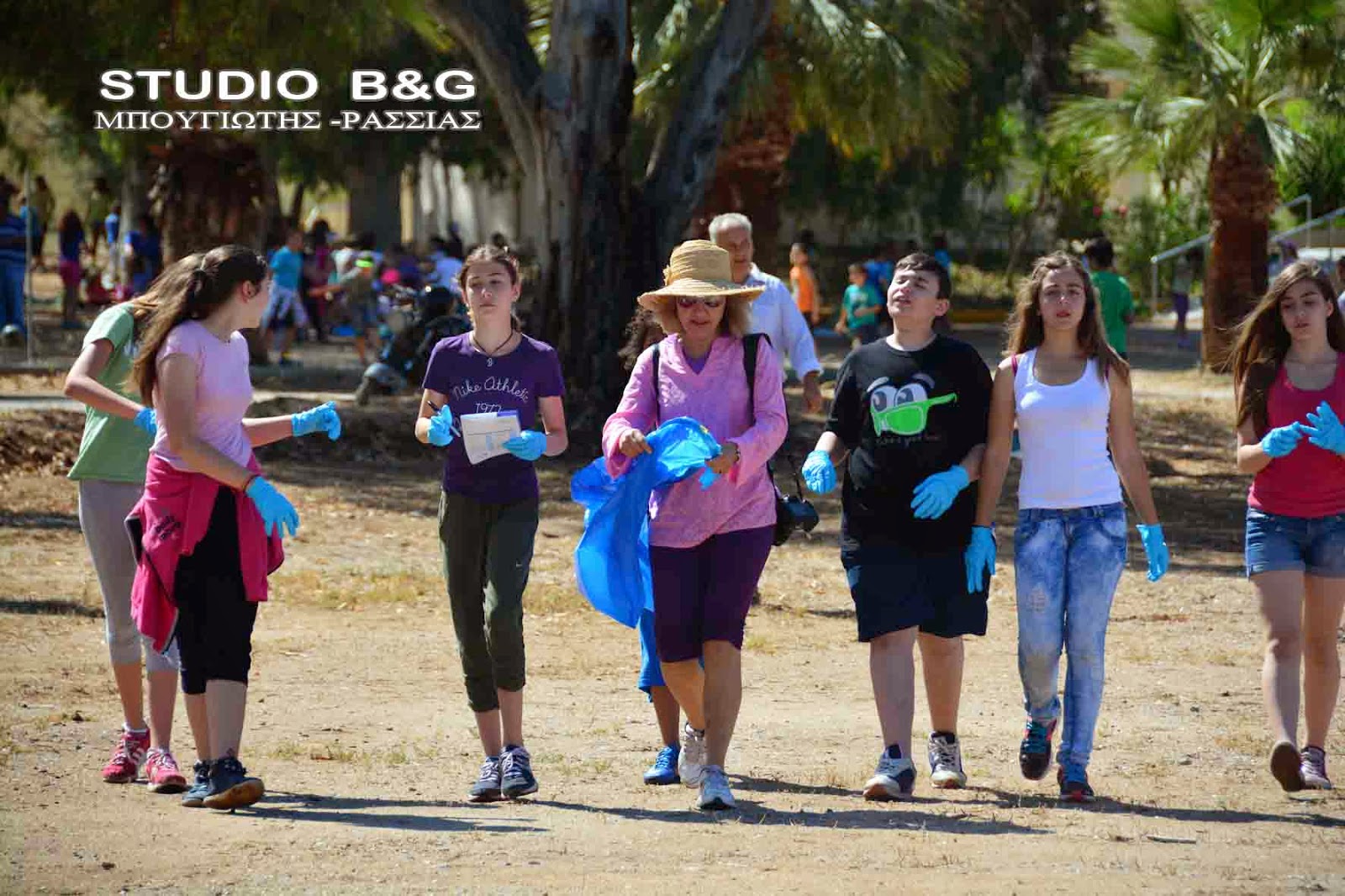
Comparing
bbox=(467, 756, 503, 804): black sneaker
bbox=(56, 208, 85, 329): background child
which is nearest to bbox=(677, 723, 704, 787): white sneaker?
bbox=(467, 756, 503, 804): black sneaker

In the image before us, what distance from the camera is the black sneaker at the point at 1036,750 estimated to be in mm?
6324

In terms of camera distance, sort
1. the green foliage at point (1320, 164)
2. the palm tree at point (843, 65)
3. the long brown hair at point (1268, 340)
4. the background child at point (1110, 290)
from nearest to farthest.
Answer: the long brown hair at point (1268, 340)
the background child at point (1110, 290)
the green foliage at point (1320, 164)
the palm tree at point (843, 65)

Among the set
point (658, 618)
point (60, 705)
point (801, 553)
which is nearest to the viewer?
point (658, 618)

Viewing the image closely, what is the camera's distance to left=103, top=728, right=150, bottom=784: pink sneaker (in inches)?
256

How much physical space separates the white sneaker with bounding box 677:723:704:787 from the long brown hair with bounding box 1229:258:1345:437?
83.8 inches

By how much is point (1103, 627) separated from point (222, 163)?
52.9 ft

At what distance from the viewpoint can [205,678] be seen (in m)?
6.07

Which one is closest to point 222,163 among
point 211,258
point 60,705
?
point 60,705

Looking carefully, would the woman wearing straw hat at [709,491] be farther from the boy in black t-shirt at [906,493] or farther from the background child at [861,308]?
the background child at [861,308]

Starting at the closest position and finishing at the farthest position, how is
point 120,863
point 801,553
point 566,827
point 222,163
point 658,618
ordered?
point 120,863 → point 566,827 → point 658,618 → point 801,553 → point 222,163

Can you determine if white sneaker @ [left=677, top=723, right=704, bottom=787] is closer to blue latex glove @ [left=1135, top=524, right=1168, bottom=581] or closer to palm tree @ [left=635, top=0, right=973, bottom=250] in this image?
blue latex glove @ [left=1135, top=524, right=1168, bottom=581]

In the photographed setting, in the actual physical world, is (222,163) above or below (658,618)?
above

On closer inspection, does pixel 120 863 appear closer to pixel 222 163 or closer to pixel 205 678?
pixel 205 678

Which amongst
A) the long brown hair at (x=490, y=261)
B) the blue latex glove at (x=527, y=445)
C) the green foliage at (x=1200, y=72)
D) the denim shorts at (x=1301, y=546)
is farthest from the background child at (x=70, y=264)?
the denim shorts at (x=1301, y=546)
